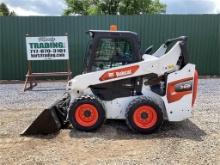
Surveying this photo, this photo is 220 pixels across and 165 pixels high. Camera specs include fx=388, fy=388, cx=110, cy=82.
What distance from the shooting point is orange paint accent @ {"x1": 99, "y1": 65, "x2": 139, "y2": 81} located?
20.7ft

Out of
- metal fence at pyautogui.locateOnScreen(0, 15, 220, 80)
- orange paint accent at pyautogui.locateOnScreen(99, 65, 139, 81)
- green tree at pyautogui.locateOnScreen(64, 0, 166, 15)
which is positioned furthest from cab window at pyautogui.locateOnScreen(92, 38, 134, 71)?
green tree at pyautogui.locateOnScreen(64, 0, 166, 15)

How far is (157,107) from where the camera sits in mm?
6199

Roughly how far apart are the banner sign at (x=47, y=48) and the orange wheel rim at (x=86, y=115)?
6116 millimetres

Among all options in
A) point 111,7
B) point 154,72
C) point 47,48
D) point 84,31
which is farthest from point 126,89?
point 111,7

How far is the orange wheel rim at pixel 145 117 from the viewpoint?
6.20 m

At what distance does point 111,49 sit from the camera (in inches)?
258

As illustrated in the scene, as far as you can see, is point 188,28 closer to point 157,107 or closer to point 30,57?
point 30,57

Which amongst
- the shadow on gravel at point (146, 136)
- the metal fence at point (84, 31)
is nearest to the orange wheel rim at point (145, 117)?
the shadow on gravel at point (146, 136)

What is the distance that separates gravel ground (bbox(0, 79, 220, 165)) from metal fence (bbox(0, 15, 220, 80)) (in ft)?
20.3

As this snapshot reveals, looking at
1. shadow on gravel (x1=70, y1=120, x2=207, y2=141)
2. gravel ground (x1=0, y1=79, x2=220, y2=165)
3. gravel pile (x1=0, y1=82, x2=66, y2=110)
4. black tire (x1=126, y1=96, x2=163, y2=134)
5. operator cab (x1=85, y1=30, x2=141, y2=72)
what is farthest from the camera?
gravel pile (x1=0, y1=82, x2=66, y2=110)

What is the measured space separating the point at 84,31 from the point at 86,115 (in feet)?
25.4

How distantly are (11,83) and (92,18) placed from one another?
362 cm

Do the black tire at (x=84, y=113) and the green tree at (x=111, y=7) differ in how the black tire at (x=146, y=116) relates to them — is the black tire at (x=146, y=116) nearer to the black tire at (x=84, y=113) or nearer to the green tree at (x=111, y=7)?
the black tire at (x=84, y=113)

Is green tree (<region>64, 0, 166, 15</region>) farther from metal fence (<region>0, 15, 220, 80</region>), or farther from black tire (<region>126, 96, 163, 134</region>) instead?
black tire (<region>126, 96, 163, 134</region>)
